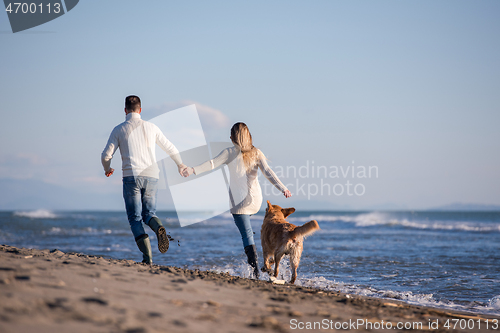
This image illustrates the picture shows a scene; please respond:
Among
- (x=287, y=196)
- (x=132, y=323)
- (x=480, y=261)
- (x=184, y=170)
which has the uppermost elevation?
(x=184, y=170)

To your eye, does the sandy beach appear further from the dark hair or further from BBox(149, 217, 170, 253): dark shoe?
the dark hair

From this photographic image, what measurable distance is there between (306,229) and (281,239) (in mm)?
439

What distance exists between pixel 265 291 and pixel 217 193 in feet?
10.6

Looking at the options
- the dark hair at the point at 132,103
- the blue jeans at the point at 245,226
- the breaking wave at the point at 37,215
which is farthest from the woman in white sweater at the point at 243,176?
the breaking wave at the point at 37,215

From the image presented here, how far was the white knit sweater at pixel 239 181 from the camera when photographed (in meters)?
4.78

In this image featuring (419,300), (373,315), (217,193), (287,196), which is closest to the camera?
(373,315)

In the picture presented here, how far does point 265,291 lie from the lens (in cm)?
350

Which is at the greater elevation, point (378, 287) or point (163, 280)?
point (163, 280)

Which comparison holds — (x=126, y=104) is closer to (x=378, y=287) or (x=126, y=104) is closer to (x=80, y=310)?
(x=80, y=310)

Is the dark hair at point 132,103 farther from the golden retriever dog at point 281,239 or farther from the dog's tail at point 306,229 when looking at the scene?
Answer: the dog's tail at point 306,229

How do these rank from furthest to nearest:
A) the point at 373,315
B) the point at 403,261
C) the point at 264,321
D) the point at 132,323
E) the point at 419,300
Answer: the point at 403,261 < the point at 419,300 < the point at 373,315 < the point at 264,321 < the point at 132,323

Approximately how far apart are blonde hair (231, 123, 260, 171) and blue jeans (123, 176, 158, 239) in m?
1.20

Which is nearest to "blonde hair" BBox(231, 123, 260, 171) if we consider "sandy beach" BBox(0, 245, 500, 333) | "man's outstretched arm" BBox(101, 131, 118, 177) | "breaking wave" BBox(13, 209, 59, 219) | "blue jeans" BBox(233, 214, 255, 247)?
"blue jeans" BBox(233, 214, 255, 247)

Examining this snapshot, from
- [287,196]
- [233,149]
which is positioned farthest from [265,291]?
[233,149]
